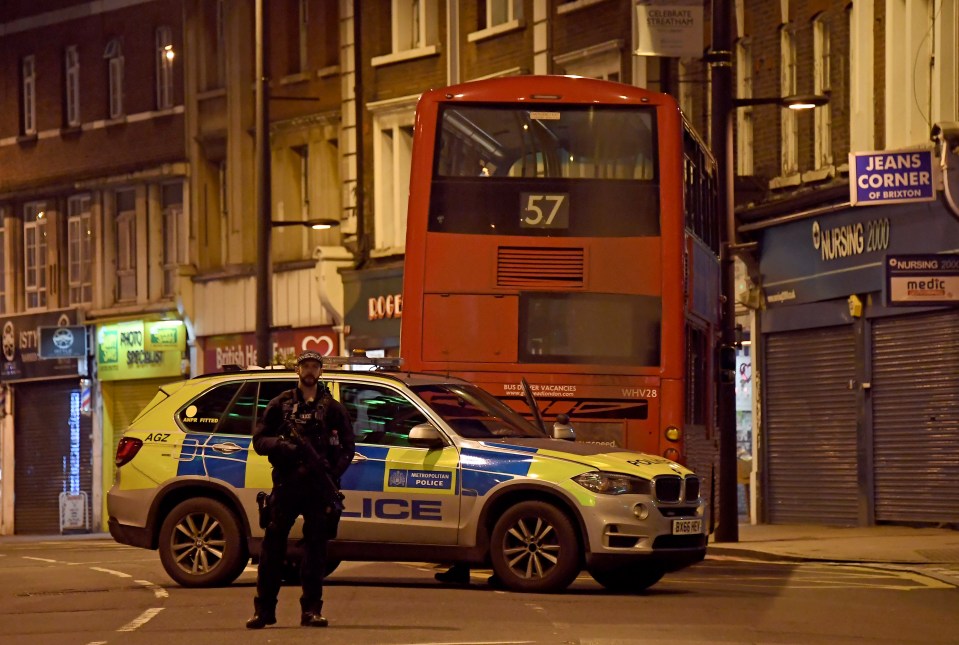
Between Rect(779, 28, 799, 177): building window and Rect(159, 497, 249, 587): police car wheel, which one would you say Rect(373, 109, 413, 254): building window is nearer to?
Rect(779, 28, 799, 177): building window

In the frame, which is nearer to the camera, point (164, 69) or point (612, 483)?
point (612, 483)

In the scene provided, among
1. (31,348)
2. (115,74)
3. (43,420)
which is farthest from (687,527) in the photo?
(31,348)

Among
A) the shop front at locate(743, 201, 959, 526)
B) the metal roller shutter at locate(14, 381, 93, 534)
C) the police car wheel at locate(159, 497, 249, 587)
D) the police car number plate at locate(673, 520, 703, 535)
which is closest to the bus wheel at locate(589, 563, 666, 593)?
the police car number plate at locate(673, 520, 703, 535)

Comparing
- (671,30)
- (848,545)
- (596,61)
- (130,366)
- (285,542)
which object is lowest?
(848,545)

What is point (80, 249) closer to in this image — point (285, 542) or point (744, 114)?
point (744, 114)

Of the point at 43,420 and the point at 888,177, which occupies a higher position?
the point at 888,177

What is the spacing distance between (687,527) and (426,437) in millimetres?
2114

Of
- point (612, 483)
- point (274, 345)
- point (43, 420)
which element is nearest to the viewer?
point (612, 483)

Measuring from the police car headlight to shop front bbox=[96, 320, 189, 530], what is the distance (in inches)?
1160

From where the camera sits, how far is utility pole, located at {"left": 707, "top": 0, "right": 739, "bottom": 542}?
24.5 m

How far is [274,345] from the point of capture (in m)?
42.5

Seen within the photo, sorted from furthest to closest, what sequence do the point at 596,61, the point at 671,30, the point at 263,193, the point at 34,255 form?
the point at 34,255
the point at 596,61
the point at 263,193
the point at 671,30

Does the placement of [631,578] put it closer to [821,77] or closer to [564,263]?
[564,263]

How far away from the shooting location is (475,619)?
1339cm
